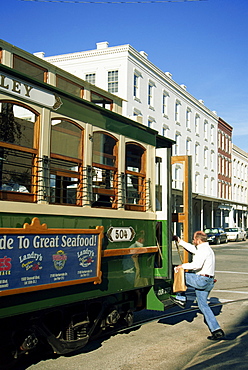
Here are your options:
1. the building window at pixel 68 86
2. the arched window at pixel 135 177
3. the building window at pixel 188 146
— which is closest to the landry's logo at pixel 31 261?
the arched window at pixel 135 177

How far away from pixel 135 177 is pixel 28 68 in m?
2.22

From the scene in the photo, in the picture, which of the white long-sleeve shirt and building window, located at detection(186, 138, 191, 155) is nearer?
the white long-sleeve shirt

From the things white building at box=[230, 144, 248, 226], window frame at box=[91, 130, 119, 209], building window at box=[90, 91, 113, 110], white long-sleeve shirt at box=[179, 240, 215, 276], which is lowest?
white long-sleeve shirt at box=[179, 240, 215, 276]

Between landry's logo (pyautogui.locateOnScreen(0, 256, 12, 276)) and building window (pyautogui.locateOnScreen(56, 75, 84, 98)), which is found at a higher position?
building window (pyautogui.locateOnScreen(56, 75, 84, 98))

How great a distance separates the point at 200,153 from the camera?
45969mm

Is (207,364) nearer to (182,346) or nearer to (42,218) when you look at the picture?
(182,346)

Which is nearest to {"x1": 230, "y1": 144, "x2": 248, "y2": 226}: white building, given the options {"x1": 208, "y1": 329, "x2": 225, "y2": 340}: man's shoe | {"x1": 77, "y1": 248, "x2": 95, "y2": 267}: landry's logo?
{"x1": 208, "y1": 329, "x2": 225, "y2": 340}: man's shoe

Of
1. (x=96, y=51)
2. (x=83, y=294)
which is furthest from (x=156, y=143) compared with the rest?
(x=96, y=51)

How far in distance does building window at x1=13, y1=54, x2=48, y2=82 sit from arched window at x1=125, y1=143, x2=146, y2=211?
1592mm

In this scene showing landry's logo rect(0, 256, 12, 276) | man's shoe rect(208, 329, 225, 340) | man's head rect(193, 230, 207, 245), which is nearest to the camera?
landry's logo rect(0, 256, 12, 276)

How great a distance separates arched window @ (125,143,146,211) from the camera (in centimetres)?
687

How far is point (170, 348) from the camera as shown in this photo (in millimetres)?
6578

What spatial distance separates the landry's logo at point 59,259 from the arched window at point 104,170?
948mm

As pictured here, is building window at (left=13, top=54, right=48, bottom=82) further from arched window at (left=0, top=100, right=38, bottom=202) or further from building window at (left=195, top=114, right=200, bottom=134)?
building window at (left=195, top=114, right=200, bottom=134)
